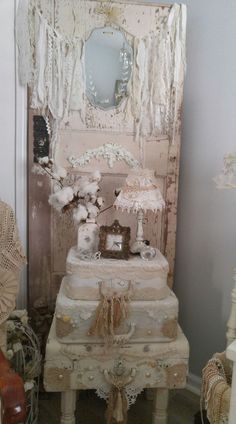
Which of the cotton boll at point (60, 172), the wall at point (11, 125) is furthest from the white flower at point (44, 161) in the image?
the wall at point (11, 125)

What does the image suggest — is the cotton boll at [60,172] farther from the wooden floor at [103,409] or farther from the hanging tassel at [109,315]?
the wooden floor at [103,409]

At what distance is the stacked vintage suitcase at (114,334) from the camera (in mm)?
1595

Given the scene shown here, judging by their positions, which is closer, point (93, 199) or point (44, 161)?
point (93, 199)

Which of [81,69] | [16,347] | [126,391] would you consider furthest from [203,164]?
[16,347]

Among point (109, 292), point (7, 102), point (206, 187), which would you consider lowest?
point (109, 292)

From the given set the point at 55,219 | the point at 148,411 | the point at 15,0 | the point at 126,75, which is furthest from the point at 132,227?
the point at 15,0

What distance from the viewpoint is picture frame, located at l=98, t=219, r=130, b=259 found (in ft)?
5.56

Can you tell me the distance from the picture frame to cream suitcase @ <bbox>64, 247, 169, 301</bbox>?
6cm

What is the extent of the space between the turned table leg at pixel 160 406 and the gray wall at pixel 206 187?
0.55m

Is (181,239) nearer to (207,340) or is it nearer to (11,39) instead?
(207,340)

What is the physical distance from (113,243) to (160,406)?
2.25 ft

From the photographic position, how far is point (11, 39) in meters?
1.94

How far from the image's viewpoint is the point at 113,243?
170 centimetres

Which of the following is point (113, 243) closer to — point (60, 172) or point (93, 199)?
point (93, 199)
